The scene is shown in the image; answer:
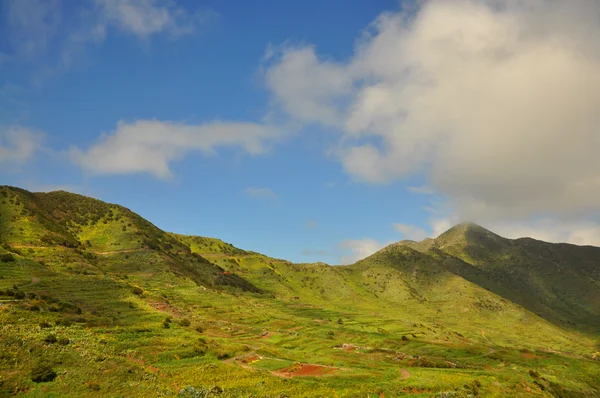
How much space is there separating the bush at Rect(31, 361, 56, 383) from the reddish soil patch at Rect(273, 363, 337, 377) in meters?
31.1

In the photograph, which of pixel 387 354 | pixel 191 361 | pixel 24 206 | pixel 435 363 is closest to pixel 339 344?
pixel 387 354

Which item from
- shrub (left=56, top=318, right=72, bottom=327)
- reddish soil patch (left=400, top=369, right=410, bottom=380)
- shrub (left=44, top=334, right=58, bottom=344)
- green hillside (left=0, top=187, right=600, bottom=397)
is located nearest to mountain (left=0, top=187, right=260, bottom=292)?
green hillside (left=0, top=187, right=600, bottom=397)

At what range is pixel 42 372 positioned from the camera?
4200 centimetres

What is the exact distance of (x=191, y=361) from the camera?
58312 mm

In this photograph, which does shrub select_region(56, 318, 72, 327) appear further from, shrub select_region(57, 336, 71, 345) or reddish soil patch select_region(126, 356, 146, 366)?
reddish soil patch select_region(126, 356, 146, 366)

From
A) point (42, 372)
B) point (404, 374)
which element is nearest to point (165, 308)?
point (42, 372)

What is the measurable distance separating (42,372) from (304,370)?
38.1 m

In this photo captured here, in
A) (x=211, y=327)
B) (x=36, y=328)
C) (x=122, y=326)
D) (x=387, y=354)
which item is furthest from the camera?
(x=387, y=354)

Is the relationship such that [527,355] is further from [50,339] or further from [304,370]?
[50,339]

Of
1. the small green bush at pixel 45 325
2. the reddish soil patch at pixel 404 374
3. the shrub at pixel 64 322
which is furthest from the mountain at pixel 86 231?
the reddish soil patch at pixel 404 374

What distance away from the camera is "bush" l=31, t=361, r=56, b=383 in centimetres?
4094

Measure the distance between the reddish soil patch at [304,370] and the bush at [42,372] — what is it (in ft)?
Answer: 102

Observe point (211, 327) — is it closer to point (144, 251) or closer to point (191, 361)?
point (191, 361)

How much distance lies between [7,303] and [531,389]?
344ft
